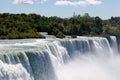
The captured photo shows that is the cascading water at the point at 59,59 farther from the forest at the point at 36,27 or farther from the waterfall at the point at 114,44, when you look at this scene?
the forest at the point at 36,27

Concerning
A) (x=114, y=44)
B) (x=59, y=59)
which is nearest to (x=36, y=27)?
(x=114, y=44)

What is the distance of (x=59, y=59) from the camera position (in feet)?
107

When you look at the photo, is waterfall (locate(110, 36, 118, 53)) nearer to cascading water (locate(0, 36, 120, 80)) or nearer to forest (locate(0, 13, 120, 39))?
cascading water (locate(0, 36, 120, 80))

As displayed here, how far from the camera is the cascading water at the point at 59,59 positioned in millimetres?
24125

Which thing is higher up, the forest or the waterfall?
the forest

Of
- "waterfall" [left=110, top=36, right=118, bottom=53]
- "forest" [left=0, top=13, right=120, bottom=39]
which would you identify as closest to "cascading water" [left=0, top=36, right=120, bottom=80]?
"waterfall" [left=110, top=36, right=118, bottom=53]

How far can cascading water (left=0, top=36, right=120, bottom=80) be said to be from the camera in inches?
A: 950

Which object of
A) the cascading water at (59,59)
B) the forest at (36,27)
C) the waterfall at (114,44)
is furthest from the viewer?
the waterfall at (114,44)

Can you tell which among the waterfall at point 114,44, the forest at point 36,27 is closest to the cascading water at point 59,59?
the waterfall at point 114,44

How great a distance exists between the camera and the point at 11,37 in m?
46.8

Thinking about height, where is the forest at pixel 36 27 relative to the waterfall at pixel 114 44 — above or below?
above

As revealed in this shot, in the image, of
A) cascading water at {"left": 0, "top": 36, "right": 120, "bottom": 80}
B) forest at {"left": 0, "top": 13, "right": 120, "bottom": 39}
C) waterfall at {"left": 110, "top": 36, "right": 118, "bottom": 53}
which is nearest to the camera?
cascading water at {"left": 0, "top": 36, "right": 120, "bottom": 80}

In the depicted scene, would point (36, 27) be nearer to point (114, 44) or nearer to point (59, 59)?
point (114, 44)

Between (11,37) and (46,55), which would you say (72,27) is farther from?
(46,55)
